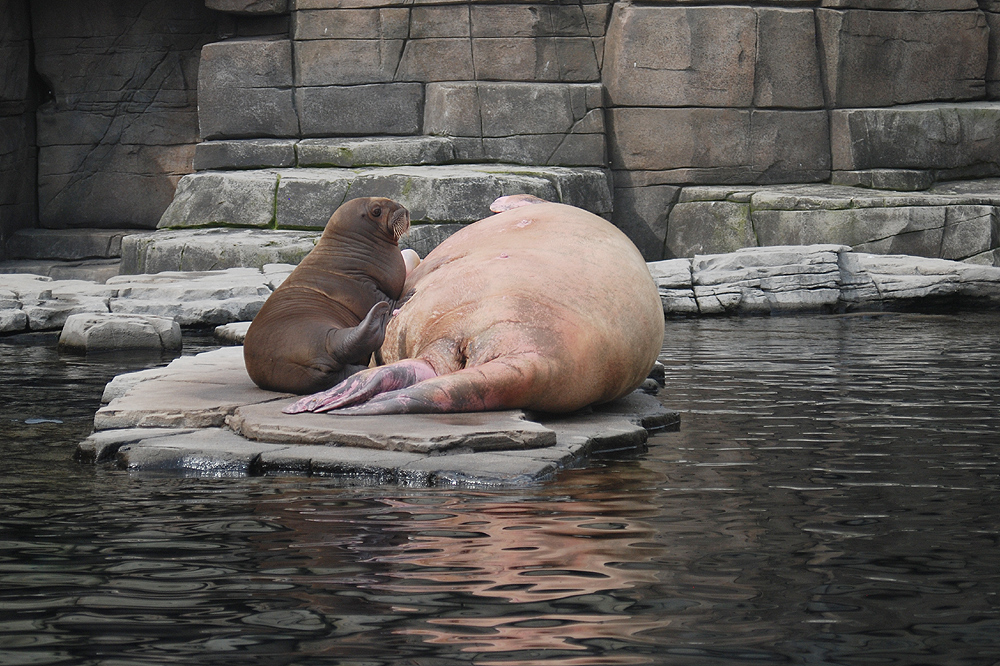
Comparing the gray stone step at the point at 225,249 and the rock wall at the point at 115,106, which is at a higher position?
the rock wall at the point at 115,106

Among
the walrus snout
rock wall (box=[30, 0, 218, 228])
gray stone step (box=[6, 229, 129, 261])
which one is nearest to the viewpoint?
the walrus snout

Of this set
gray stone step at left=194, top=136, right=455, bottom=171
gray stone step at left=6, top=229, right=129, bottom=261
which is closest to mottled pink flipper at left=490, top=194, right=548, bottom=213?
gray stone step at left=194, top=136, right=455, bottom=171

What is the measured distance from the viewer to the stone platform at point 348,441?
3.69 meters

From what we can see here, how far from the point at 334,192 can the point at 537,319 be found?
722cm

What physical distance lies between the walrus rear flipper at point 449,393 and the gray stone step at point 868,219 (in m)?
8.88

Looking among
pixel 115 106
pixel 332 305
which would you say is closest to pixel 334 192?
pixel 115 106

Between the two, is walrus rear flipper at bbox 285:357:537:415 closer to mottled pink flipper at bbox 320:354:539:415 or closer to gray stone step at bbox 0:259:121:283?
mottled pink flipper at bbox 320:354:539:415

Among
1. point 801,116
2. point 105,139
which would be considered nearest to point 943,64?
point 801,116

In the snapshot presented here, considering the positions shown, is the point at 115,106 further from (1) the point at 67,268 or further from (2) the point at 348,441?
(2) the point at 348,441

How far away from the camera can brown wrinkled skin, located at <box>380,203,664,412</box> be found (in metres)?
4.40

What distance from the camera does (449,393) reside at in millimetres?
4273

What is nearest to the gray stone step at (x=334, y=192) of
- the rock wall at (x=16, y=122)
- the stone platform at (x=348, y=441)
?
the rock wall at (x=16, y=122)

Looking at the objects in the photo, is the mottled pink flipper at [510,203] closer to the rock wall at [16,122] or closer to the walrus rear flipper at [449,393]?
the walrus rear flipper at [449,393]

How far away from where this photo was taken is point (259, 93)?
13.0m
